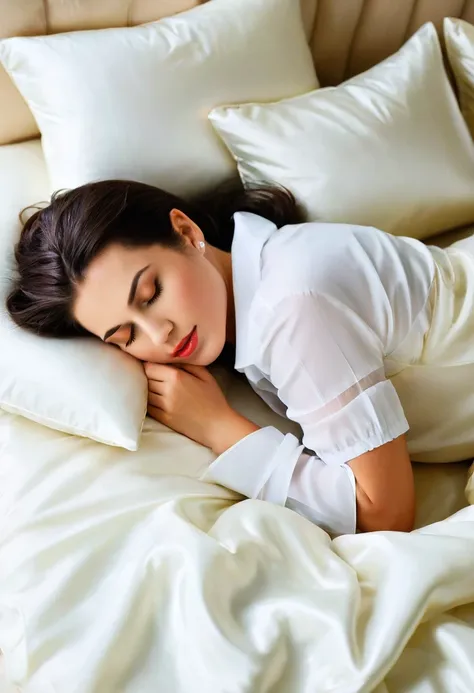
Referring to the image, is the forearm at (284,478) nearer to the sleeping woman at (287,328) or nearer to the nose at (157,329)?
the sleeping woman at (287,328)

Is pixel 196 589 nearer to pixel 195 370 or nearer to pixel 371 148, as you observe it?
pixel 195 370

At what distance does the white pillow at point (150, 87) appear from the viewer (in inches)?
46.9

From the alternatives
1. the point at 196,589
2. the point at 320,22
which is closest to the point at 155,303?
the point at 196,589

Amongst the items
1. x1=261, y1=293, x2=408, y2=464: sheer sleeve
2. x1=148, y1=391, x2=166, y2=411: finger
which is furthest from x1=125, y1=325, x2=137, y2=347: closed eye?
x1=261, y1=293, x2=408, y2=464: sheer sleeve

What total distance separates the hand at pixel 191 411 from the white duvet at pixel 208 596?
14cm

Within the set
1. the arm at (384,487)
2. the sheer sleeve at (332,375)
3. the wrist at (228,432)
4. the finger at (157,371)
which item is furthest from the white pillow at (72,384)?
the arm at (384,487)

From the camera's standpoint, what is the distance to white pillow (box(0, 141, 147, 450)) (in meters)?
1.01

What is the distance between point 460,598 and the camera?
2.82 ft

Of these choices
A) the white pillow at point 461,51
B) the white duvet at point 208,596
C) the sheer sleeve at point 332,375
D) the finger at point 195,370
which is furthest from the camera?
the white pillow at point 461,51

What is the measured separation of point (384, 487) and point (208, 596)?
1.05 ft

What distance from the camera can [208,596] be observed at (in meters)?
0.83

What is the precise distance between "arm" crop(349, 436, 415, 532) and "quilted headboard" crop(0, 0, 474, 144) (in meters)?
0.97

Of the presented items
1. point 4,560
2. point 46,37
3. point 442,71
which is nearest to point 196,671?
point 4,560

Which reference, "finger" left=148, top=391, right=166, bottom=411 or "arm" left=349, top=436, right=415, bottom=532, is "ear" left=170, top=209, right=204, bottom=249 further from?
"arm" left=349, top=436, right=415, bottom=532
